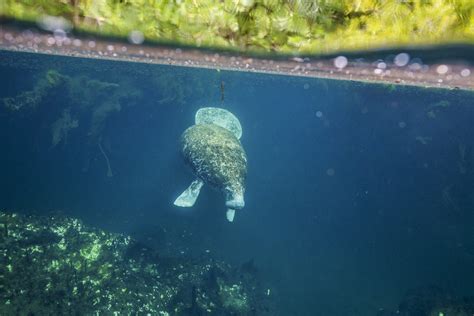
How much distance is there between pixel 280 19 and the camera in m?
1.98

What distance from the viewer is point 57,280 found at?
26.9 ft

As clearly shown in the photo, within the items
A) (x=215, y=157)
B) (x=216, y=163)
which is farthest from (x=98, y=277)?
(x=215, y=157)

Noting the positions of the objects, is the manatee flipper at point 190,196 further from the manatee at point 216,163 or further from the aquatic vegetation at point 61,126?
the aquatic vegetation at point 61,126

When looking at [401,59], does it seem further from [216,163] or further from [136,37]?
[216,163]

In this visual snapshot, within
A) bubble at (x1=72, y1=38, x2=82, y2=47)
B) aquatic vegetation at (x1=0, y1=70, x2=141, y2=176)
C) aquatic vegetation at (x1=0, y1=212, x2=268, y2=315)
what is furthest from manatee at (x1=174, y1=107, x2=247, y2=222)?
aquatic vegetation at (x1=0, y1=70, x2=141, y2=176)

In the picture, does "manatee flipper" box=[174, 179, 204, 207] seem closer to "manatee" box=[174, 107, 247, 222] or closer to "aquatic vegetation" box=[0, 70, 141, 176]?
"manatee" box=[174, 107, 247, 222]

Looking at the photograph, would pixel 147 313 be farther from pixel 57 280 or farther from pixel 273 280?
pixel 273 280

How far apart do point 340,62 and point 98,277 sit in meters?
8.98

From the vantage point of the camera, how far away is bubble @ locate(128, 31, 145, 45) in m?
2.14

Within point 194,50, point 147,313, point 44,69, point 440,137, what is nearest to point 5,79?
point 44,69

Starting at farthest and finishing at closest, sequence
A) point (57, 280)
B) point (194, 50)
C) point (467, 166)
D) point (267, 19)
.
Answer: point (467, 166), point (57, 280), point (194, 50), point (267, 19)

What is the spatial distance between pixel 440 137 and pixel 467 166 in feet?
20.7

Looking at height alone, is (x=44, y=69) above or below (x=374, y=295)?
above

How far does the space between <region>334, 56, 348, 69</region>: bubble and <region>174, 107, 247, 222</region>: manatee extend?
6.52 m
